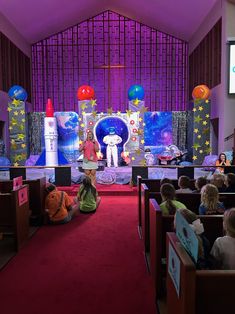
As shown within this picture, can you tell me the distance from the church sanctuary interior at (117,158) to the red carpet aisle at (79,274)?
0.6 inches

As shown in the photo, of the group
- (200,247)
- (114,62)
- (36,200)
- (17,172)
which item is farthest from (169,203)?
(114,62)

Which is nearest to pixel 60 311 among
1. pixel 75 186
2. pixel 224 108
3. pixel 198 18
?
pixel 75 186

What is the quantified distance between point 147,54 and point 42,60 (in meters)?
4.84

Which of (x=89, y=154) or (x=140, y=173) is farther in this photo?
(x=140, y=173)

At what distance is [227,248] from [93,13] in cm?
1454

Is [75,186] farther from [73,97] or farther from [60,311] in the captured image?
[73,97]

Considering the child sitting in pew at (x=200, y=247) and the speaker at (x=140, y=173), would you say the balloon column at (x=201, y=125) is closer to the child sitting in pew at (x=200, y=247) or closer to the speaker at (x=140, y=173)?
the speaker at (x=140, y=173)

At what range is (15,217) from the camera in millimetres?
4020

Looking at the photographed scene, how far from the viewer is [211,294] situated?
5.00 feet

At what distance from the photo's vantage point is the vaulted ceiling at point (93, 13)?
1145 centimetres

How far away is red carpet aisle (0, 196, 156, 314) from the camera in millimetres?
2744

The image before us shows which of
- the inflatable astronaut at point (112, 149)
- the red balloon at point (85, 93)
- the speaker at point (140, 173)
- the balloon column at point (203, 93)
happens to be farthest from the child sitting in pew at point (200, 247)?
the red balloon at point (85, 93)

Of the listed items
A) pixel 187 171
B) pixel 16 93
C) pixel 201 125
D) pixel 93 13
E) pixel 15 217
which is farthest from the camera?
pixel 93 13

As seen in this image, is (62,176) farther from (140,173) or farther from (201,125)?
(201,125)
